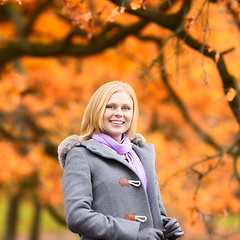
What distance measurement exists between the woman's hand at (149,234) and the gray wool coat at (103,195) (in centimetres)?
3

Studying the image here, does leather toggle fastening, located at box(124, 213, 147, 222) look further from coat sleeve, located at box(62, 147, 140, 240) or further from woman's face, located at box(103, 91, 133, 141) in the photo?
woman's face, located at box(103, 91, 133, 141)

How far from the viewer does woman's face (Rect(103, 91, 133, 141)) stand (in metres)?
2.33

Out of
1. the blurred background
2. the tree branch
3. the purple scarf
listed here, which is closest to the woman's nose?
the purple scarf

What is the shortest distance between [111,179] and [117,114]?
0.36m

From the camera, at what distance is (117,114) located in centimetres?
233

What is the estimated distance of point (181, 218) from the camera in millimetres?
11188

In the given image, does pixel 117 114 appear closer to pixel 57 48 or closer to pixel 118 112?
pixel 118 112

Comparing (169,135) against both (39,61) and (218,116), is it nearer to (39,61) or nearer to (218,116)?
(218,116)

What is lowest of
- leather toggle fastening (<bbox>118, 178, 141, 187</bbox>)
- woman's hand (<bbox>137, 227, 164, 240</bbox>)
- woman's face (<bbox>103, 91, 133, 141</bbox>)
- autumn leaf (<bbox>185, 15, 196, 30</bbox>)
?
woman's hand (<bbox>137, 227, 164, 240</bbox>)

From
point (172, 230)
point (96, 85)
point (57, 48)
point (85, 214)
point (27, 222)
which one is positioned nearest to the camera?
point (85, 214)

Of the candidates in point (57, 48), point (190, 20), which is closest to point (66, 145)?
point (190, 20)

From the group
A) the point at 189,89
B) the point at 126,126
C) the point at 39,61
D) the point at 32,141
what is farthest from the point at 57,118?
the point at 126,126

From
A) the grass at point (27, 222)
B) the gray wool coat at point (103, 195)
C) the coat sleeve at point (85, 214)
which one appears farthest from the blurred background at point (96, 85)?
the grass at point (27, 222)

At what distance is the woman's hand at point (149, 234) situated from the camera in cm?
211
